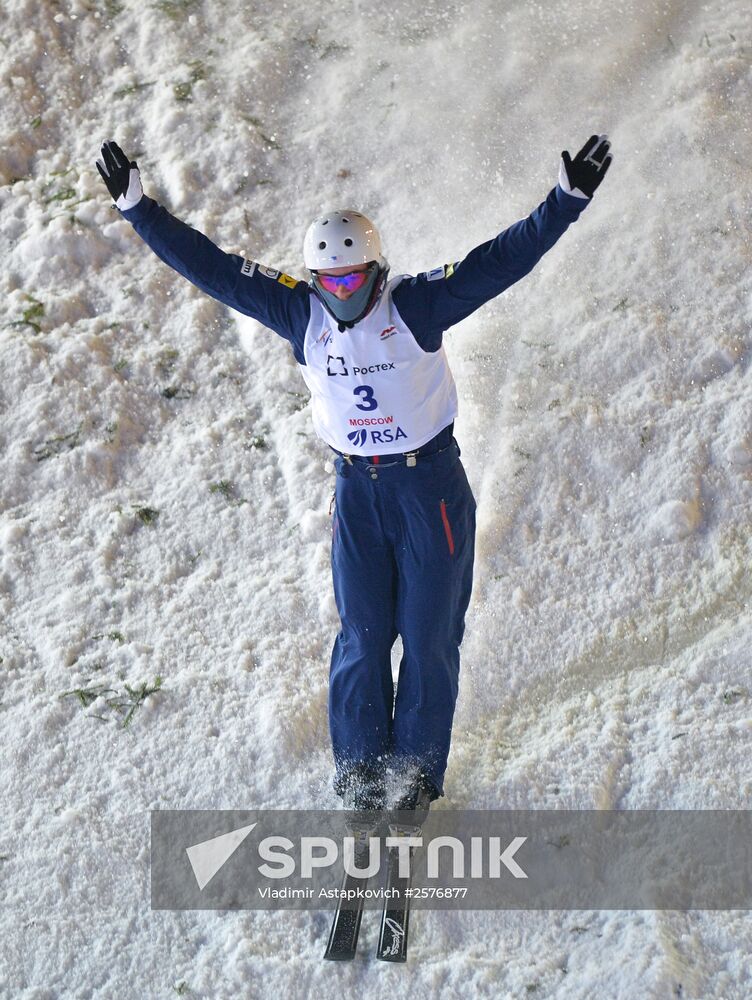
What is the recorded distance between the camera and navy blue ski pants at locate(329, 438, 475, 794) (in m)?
3.21

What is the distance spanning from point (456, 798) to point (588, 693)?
1.73ft

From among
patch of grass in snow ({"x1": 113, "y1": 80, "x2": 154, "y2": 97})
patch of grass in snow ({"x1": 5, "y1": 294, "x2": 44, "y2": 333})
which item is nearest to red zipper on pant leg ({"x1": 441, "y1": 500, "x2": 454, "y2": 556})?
patch of grass in snow ({"x1": 5, "y1": 294, "x2": 44, "y2": 333})

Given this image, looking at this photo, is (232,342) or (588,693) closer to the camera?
(588,693)

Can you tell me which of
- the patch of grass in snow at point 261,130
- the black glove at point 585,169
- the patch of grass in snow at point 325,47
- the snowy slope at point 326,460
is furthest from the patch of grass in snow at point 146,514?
the patch of grass in snow at point 325,47

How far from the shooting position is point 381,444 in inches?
124

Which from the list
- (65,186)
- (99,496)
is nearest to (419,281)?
(99,496)

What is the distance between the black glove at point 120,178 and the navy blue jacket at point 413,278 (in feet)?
0.09

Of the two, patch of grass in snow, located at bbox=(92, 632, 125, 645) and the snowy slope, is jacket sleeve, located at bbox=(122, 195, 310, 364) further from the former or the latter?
patch of grass in snow, located at bbox=(92, 632, 125, 645)

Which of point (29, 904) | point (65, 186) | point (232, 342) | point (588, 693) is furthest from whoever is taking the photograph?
point (65, 186)

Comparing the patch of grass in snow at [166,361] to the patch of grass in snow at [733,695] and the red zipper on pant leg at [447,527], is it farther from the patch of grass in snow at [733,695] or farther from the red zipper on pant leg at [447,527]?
the patch of grass in snow at [733,695]

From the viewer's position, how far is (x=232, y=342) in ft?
14.6

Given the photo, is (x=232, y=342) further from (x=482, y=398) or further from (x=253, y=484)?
(x=482, y=398)

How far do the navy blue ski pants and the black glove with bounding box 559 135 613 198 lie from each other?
2.58ft

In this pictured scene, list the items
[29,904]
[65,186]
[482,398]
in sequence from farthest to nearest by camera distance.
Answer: [65,186] → [482,398] → [29,904]
